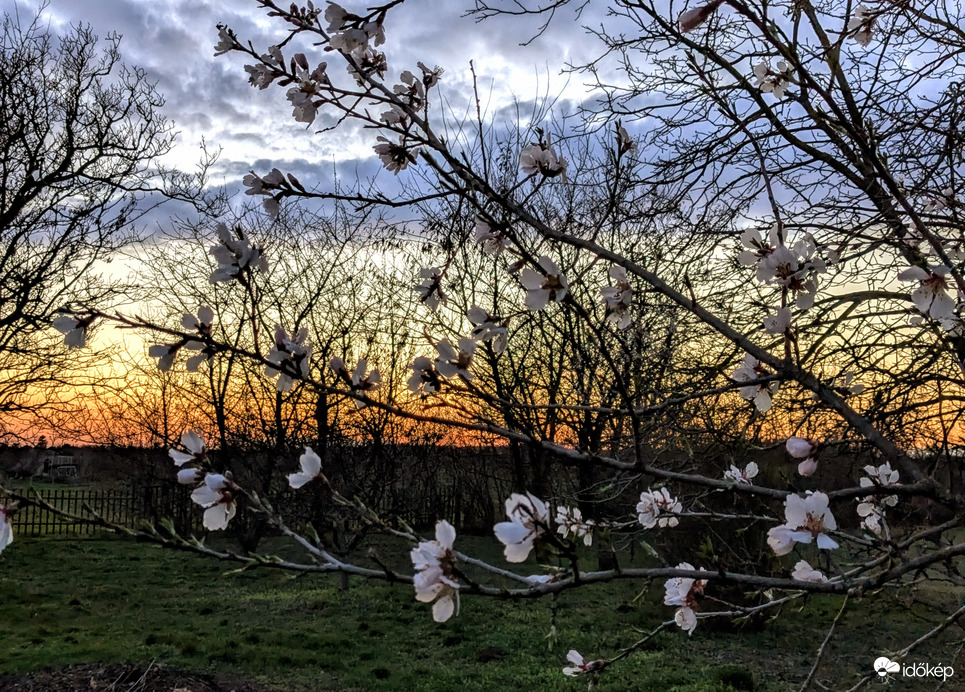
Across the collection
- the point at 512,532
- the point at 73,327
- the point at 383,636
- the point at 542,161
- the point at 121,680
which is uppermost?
the point at 542,161

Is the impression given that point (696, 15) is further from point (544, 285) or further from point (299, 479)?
point (299, 479)

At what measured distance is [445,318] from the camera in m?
11.3

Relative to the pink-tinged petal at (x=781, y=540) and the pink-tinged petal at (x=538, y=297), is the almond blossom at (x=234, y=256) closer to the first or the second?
the pink-tinged petal at (x=538, y=297)

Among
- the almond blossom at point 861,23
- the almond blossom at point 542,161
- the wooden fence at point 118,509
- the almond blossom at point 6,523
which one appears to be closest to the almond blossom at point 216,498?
the almond blossom at point 6,523

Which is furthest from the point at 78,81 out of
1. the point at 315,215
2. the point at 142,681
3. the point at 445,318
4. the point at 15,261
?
the point at 142,681

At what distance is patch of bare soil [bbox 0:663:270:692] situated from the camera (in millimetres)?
5746

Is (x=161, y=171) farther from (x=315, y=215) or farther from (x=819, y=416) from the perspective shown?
(x=819, y=416)

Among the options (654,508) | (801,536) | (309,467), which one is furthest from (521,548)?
(654,508)

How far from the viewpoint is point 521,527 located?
1011 millimetres

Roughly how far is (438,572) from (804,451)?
1023mm

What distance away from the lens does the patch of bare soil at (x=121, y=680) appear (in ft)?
18.9

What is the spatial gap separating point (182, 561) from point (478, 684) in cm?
841

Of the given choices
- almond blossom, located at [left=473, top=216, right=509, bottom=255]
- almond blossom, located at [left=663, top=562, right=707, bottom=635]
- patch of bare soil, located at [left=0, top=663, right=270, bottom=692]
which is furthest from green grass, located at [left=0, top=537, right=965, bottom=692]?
almond blossom, located at [left=473, top=216, right=509, bottom=255]

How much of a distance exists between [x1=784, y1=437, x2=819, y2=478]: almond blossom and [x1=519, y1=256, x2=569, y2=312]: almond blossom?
682 millimetres
